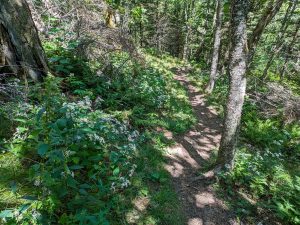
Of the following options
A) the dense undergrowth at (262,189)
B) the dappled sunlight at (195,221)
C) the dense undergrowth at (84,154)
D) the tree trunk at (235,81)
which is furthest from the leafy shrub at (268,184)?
the dense undergrowth at (84,154)

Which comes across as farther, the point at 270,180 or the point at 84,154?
the point at 270,180

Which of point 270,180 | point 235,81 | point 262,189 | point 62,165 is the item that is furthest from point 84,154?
point 270,180

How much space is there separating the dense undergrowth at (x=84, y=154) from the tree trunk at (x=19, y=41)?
23.8 inches

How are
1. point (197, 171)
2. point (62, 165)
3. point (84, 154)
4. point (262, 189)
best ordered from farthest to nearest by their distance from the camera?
point (197, 171) < point (262, 189) < point (84, 154) < point (62, 165)

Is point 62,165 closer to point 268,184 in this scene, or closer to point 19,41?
point 19,41

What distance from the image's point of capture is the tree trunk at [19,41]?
14.3 ft

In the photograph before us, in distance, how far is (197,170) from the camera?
6375 millimetres

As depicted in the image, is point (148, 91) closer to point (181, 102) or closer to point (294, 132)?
point (181, 102)

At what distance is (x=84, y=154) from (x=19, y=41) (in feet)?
9.20

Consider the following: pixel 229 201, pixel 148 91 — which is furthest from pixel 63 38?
pixel 229 201

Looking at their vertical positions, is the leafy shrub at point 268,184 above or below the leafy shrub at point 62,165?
below

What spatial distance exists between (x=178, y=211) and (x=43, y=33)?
20.6ft

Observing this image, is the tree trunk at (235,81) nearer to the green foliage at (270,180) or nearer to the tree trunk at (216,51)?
the green foliage at (270,180)

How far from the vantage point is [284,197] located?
211 inches
